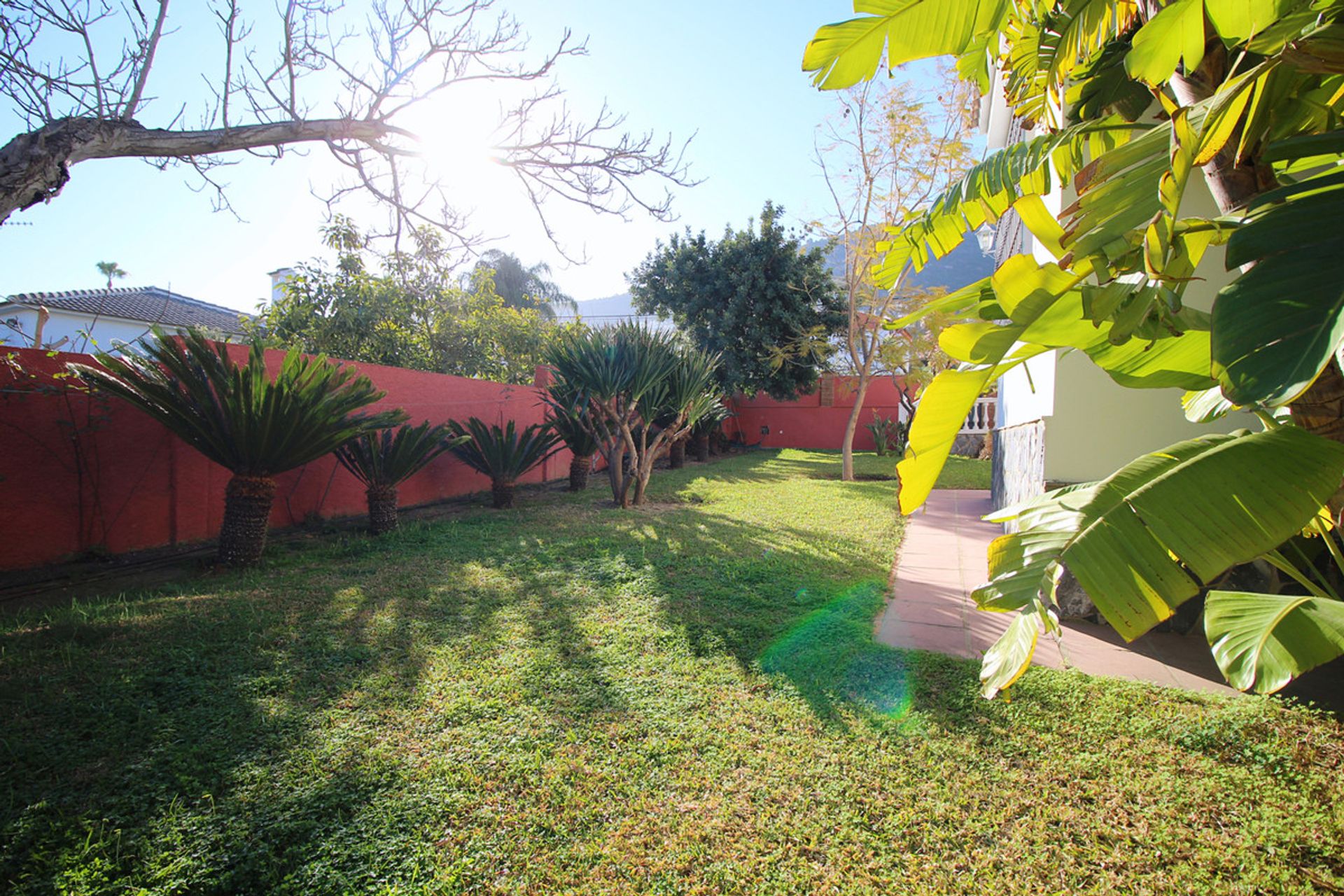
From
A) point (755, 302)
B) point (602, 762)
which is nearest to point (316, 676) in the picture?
point (602, 762)

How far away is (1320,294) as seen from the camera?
0.96 meters

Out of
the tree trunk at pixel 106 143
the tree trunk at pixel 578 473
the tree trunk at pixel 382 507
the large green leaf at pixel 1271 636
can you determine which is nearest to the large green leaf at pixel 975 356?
the large green leaf at pixel 1271 636

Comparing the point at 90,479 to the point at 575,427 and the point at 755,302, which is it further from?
the point at 755,302

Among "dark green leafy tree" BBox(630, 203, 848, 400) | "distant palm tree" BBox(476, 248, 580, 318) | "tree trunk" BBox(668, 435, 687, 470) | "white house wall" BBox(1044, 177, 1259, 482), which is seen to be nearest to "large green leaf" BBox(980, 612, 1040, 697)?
"white house wall" BBox(1044, 177, 1259, 482)

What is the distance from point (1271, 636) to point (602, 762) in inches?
74.1

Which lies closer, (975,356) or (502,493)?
(975,356)

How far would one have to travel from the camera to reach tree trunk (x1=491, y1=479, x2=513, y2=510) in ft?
25.1

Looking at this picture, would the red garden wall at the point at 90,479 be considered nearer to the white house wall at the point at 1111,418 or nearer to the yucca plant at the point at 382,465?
the yucca plant at the point at 382,465

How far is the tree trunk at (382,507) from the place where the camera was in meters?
5.83

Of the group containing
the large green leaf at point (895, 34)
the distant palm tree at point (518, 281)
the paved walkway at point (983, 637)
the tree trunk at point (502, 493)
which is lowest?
the paved walkway at point (983, 637)

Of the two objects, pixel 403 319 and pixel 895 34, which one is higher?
pixel 403 319

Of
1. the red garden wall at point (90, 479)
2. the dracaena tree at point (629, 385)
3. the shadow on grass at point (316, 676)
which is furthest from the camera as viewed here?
the dracaena tree at point (629, 385)

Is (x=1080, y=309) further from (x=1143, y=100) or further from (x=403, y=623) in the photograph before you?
(x=403, y=623)

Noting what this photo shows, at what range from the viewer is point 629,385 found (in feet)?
24.6
